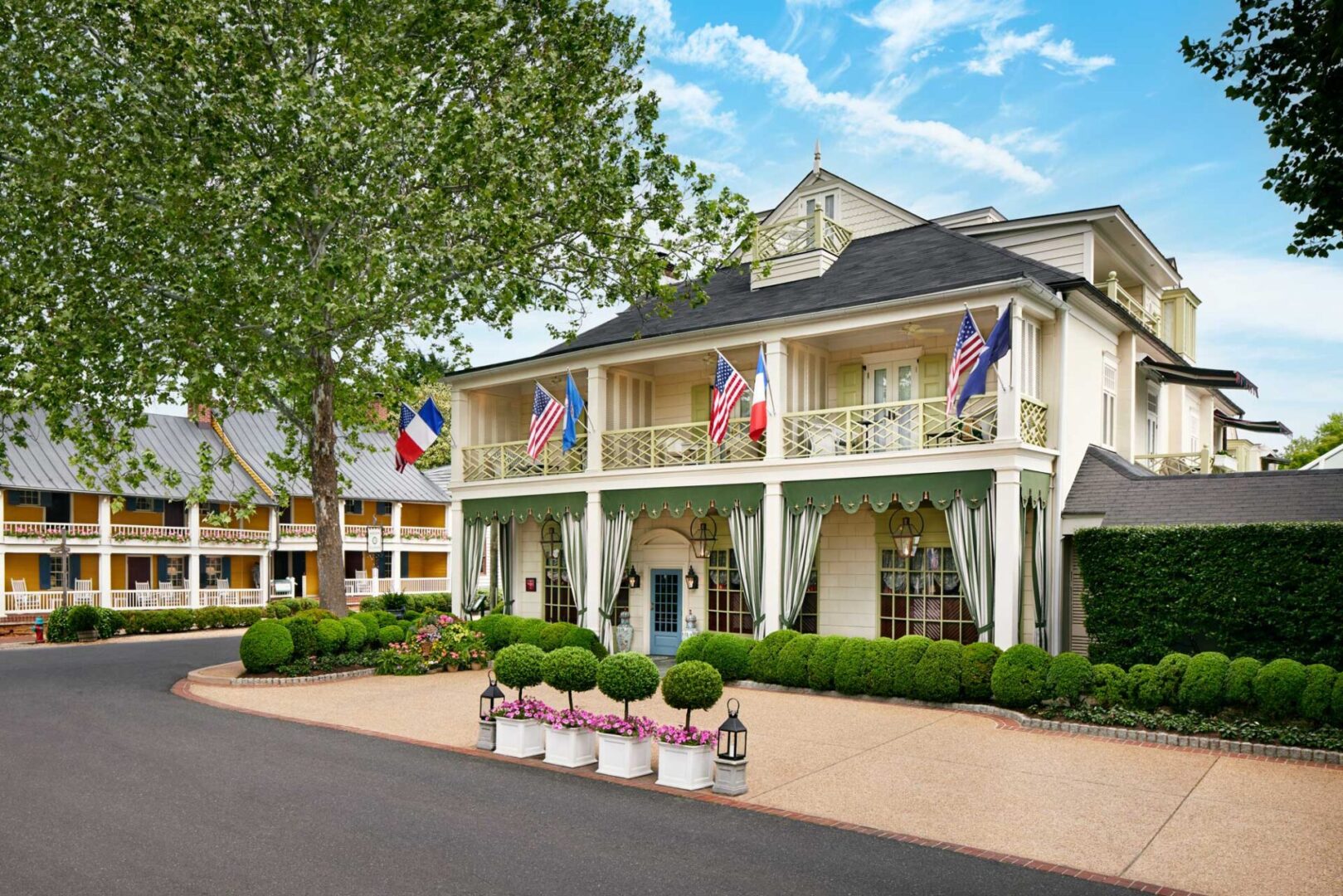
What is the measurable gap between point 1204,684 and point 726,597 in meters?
10.1

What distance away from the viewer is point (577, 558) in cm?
2148

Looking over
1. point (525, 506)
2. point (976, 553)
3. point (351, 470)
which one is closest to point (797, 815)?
point (976, 553)

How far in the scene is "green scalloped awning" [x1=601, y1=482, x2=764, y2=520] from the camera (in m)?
18.7

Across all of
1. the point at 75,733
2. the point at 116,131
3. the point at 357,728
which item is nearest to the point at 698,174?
the point at 116,131

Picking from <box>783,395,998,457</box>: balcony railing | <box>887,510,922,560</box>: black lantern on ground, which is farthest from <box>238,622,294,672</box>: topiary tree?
<box>887,510,922,560</box>: black lantern on ground

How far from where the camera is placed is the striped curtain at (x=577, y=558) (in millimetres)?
21359

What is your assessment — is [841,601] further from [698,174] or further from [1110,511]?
[698,174]

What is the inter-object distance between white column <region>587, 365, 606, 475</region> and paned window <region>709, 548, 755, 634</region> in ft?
10.4

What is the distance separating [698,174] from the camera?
67.1 ft

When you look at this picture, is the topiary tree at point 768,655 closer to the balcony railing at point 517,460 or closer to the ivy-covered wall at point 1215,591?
the ivy-covered wall at point 1215,591

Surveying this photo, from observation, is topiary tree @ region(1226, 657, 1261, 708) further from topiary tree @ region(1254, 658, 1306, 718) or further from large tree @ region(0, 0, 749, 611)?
large tree @ region(0, 0, 749, 611)

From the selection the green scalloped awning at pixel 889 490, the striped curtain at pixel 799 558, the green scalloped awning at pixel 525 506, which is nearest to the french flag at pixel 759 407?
the green scalloped awning at pixel 889 490

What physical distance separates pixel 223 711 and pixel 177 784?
5.19 m

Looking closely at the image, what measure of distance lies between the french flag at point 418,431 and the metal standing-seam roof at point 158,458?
14036mm
